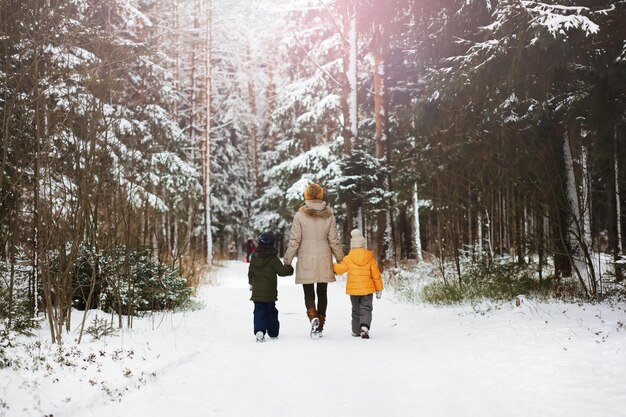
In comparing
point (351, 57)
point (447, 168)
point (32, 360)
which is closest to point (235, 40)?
point (351, 57)

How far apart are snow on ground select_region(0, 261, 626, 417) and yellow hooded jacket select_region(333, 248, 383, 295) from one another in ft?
2.41

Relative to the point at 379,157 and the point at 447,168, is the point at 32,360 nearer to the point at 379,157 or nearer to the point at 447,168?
the point at 447,168

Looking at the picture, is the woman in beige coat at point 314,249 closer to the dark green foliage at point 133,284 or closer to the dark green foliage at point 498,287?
the dark green foliage at point 133,284

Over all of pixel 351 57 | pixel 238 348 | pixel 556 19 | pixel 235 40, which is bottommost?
pixel 238 348

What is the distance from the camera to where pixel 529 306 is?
764cm

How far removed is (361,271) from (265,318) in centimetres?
150

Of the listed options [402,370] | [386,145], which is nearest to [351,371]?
[402,370]

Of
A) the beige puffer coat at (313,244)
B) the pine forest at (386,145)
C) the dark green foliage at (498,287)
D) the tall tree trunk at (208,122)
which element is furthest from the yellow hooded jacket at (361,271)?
the tall tree trunk at (208,122)

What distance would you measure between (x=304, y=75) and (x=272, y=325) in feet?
57.9

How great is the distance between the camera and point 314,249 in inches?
291

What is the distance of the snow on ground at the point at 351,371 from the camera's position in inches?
159

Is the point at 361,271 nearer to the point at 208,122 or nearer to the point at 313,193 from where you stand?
the point at 313,193

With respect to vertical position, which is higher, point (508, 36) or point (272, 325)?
point (508, 36)

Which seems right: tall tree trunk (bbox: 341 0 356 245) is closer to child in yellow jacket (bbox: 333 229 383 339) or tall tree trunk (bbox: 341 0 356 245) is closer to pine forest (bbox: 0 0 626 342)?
pine forest (bbox: 0 0 626 342)
